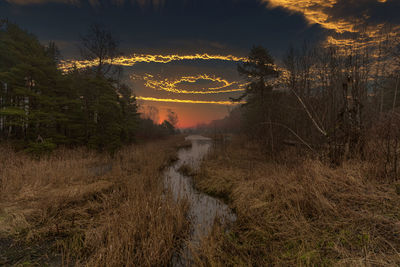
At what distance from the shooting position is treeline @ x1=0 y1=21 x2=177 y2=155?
10.8m

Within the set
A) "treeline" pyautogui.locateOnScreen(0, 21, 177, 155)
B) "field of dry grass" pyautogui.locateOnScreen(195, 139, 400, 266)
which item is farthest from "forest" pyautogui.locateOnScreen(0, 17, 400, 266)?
"treeline" pyautogui.locateOnScreen(0, 21, 177, 155)

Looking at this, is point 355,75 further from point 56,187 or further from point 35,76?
point 35,76

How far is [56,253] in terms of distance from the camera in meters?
3.24

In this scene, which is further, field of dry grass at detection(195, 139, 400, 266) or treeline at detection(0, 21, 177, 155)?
treeline at detection(0, 21, 177, 155)

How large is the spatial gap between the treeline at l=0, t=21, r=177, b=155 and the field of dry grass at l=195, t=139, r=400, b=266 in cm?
1268

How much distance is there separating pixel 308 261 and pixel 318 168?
3.10 m

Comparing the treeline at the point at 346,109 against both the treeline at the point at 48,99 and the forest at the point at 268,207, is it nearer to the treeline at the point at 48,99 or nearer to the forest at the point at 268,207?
the forest at the point at 268,207

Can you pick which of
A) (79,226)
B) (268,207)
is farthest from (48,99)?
(268,207)

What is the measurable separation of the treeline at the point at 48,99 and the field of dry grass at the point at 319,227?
499 inches

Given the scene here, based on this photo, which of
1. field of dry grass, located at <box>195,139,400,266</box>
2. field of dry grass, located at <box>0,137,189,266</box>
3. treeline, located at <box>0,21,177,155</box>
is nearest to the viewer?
field of dry grass, located at <box>195,139,400,266</box>

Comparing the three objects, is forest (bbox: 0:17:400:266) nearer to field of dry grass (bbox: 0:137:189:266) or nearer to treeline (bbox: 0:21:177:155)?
field of dry grass (bbox: 0:137:189:266)

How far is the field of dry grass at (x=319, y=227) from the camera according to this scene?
2.43 m

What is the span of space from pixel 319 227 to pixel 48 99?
16.5 meters

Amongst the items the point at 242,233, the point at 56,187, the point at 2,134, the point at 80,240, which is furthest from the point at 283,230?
the point at 2,134
